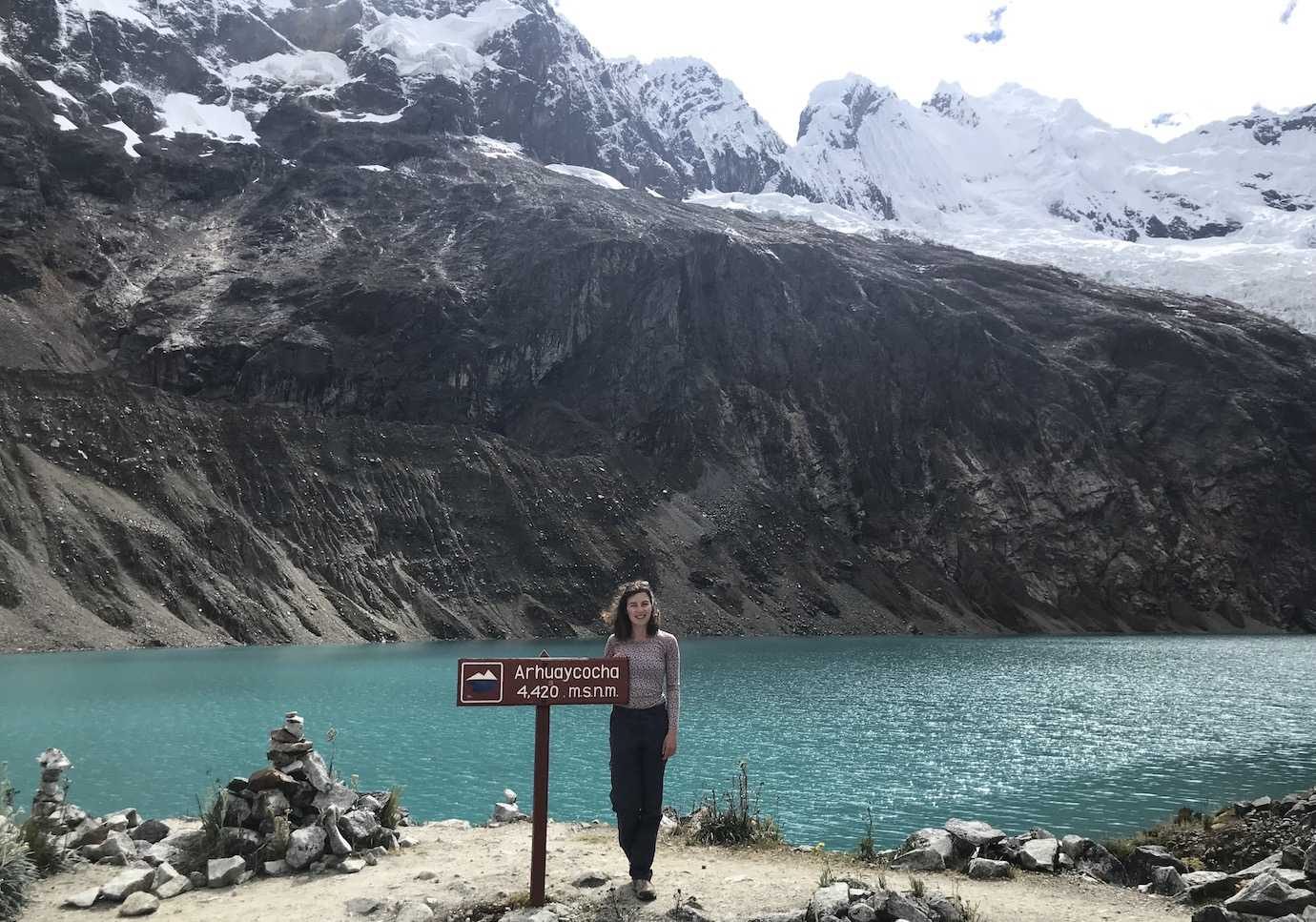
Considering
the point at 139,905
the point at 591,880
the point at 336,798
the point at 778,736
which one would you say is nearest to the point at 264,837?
the point at 336,798

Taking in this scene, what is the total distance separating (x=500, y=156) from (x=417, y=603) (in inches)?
3614

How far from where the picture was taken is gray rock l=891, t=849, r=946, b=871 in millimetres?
11648

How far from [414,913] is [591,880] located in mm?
1983

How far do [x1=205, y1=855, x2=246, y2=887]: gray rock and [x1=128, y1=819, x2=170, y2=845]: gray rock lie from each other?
241 centimetres

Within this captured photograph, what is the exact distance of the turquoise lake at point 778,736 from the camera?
21.3 m

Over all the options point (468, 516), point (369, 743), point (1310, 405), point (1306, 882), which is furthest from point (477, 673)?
point (1310, 405)

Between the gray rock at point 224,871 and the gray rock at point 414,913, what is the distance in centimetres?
237

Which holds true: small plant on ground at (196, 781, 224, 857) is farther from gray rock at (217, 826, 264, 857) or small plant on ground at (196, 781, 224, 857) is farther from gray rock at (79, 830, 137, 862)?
gray rock at (79, 830, 137, 862)

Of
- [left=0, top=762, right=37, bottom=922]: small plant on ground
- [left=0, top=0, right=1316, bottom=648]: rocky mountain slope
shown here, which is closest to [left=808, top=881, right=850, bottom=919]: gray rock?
[left=0, top=762, right=37, bottom=922]: small plant on ground

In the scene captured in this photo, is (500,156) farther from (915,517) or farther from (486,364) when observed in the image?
(915,517)

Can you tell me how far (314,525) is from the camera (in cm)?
8325

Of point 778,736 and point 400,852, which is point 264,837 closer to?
point 400,852

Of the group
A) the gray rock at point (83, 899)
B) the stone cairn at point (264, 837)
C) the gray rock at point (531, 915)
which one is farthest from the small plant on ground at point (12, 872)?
the gray rock at point (531, 915)

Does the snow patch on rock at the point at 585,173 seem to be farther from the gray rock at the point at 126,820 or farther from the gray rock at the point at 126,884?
the gray rock at the point at 126,884
